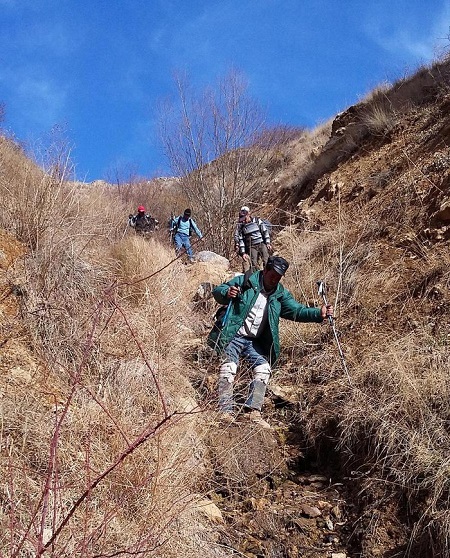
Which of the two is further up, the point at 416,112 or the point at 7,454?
the point at 416,112

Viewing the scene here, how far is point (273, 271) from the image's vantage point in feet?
16.5

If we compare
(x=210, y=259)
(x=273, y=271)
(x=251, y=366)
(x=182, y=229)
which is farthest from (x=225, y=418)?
(x=182, y=229)

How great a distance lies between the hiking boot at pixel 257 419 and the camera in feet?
14.2

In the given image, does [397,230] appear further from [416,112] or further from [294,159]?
[294,159]

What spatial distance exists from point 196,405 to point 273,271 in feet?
4.68

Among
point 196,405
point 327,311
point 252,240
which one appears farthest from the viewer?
point 252,240

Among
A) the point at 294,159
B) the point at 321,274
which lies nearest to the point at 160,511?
the point at 321,274

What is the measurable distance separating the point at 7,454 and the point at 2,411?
265 mm

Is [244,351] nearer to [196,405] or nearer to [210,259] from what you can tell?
[196,405]

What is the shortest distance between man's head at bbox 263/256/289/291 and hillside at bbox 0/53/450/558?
0.83 m

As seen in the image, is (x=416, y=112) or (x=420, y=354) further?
(x=416, y=112)

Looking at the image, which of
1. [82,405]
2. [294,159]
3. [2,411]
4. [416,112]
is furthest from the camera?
[294,159]

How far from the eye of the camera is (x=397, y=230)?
7.29 metres

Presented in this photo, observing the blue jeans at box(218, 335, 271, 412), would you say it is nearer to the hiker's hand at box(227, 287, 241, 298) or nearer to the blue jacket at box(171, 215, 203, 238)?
the hiker's hand at box(227, 287, 241, 298)
